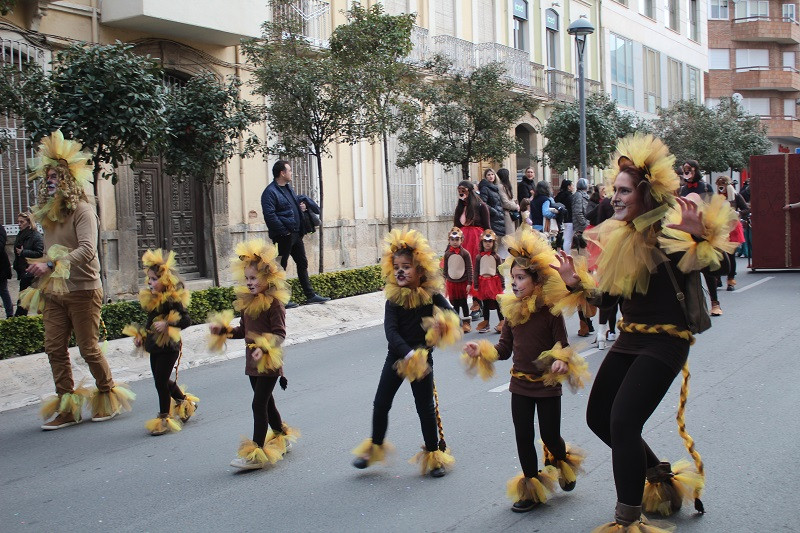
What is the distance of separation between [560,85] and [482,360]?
29.3 m

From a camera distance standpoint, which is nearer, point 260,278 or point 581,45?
point 260,278

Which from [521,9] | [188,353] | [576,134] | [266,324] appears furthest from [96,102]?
[521,9]

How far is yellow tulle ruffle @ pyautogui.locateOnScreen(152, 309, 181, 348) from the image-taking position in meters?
7.03

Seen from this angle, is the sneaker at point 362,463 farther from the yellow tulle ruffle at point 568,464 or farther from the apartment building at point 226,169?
the apartment building at point 226,169

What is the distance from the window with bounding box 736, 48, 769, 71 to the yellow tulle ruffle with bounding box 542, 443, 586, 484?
57.7 m

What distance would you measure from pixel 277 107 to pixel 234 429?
30.8 ft

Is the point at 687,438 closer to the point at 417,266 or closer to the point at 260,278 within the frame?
the point at 417,266

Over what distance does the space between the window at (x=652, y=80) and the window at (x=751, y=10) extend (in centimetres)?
→ 1947

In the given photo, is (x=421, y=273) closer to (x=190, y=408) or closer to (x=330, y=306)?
(x=190, y=408)

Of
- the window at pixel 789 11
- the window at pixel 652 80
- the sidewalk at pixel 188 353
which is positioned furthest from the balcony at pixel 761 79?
the sidewalk at pixel 188 353

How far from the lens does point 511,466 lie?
5.98 meters

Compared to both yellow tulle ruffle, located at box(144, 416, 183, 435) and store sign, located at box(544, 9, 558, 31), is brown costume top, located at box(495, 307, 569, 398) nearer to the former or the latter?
yellow tulle ruffle, located at box(144, 416, 183, 435)

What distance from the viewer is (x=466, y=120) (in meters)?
21.4

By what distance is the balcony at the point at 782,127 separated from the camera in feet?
187
